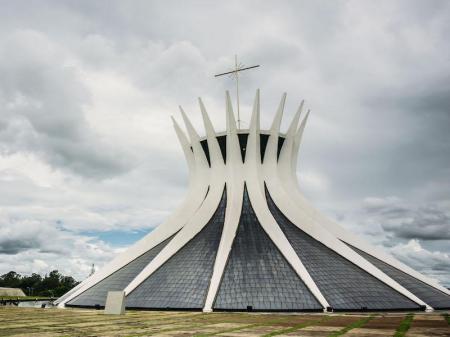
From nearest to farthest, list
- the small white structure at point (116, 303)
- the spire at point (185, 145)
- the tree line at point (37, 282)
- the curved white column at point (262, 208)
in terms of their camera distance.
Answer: the small white structure at point (116, 303), the curved white column at point (262, 208), the spire at point (185, 145), the tree line at point (37, 282)

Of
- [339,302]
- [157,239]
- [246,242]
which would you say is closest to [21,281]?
[157,239]

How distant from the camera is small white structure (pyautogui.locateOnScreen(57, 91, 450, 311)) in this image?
24286 mm

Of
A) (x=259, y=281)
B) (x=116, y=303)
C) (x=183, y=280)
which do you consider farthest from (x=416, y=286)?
(x=116, y=303)

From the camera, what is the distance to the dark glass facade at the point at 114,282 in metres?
26.9

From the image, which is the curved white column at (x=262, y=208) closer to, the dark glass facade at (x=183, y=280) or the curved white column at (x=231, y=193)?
the curved white column at (x=231, y=193)

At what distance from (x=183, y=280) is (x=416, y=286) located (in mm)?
17690

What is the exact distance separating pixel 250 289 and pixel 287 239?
20.4 ft

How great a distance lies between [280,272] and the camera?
2564 cm

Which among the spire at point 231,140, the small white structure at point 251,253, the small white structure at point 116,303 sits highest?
the spire at point 231,140

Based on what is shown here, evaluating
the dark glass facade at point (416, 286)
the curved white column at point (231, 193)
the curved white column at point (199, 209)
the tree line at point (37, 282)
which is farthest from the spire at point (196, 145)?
the tree line at point (37, 282)

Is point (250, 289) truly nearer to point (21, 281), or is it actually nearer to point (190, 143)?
point (190, 143)

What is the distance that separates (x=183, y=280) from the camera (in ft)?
84.8

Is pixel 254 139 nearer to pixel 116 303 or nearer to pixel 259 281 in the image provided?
pixel 259 281

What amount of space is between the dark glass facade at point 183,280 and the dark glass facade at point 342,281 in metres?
6.79
